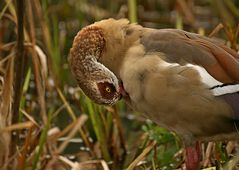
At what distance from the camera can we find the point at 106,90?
4.19 meters

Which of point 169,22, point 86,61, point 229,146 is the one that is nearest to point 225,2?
point 169,22

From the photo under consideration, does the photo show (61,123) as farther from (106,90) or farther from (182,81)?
(182,81)

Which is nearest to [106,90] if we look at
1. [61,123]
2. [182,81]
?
[182,81]

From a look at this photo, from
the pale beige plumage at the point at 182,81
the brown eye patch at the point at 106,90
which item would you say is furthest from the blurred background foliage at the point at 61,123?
the brown eye patch at the point at 106,90

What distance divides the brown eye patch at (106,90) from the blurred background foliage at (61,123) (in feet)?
1.18

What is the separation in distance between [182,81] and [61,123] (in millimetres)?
2029

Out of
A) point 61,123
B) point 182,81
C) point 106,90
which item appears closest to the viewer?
point 182,81

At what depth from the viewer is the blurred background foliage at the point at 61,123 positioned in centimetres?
448

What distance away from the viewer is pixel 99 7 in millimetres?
7777

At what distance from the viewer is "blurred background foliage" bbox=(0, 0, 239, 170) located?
4.48 meters

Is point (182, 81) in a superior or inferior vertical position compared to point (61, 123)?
superior

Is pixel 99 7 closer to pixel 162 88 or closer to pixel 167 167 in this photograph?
pixel 167 167

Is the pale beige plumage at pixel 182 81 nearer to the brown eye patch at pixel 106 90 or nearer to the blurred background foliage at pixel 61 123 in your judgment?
the brown eye patch at pixel 106 90

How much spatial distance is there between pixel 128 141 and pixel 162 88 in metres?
1.74
